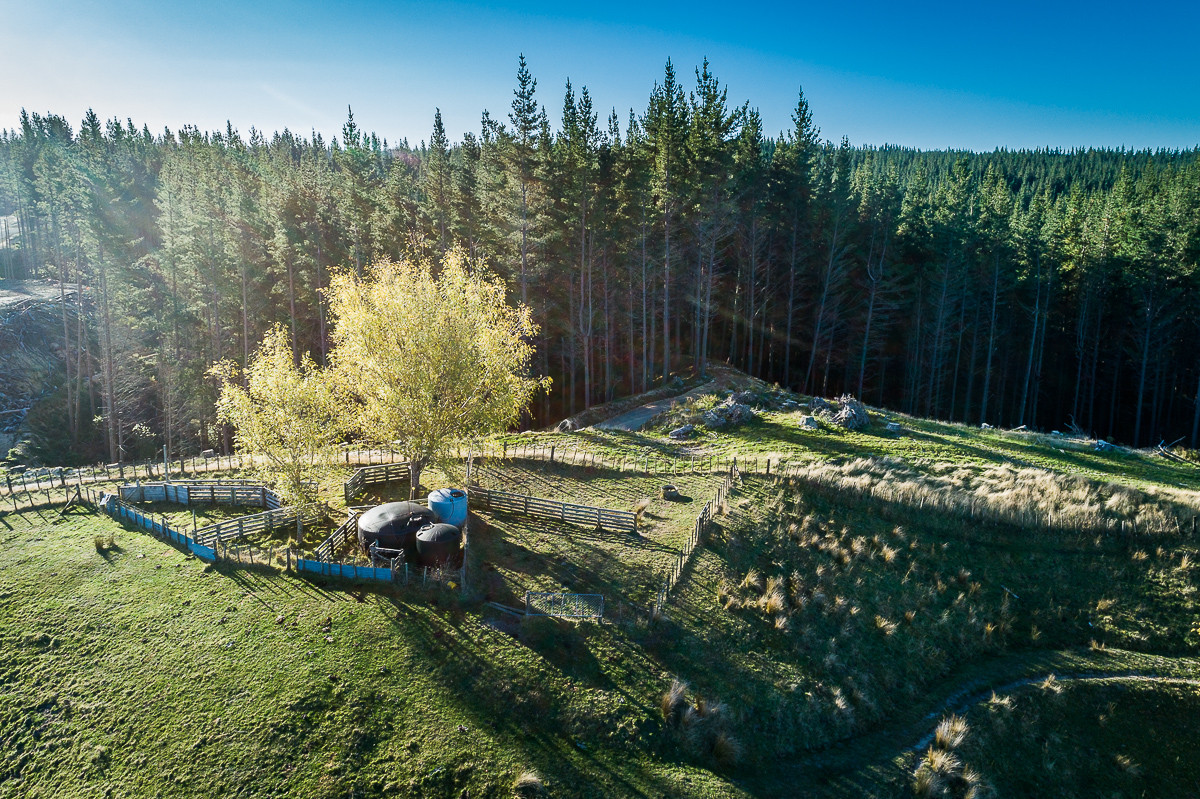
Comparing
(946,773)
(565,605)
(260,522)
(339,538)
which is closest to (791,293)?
(565,605)

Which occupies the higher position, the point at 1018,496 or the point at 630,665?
the point at 1018,496

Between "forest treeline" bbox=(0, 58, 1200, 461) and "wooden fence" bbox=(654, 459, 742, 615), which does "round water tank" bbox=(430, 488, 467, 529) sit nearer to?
"wooden fence" bbox=(654, 459, 742, 615)

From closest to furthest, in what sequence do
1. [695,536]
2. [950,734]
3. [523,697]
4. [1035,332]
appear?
[523,697] < [950,734] < [695,536] < [1035,332]

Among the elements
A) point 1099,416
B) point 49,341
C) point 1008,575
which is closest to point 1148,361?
point 1099,416

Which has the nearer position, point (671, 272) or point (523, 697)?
point (523, 697)

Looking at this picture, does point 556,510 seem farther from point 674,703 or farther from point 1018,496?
point 1018,496

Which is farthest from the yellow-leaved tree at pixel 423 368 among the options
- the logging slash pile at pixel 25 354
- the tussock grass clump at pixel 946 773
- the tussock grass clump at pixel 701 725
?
the logging slash pile at pixel 25 354

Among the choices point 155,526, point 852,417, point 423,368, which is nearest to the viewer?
point 423,368

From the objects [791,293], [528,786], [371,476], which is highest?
[791,293]
